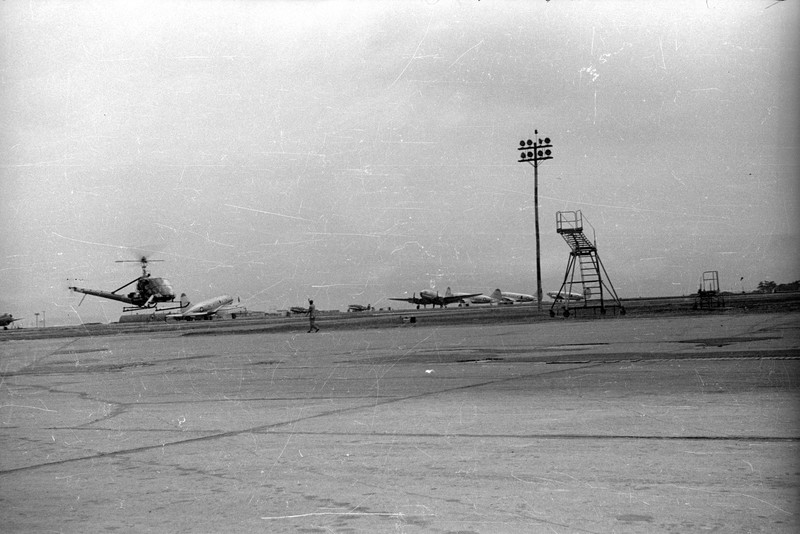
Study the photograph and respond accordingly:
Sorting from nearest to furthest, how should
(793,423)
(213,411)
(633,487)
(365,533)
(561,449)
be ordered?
(365,533) → (633,487) → (561,449) → (793,423) → (213,411)

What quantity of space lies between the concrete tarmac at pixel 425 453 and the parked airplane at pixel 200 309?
290ft

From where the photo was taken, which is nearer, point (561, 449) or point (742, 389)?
point (561, 449)

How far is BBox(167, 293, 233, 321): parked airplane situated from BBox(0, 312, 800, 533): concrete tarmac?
88.3 metres

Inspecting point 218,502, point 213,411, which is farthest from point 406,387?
point 218,502

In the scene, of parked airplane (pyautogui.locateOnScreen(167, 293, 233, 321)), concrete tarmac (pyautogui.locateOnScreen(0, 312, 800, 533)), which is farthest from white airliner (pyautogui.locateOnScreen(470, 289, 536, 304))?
concrete tarmac (pyautogui.locateOnScreen(0, 312, 800, 533))

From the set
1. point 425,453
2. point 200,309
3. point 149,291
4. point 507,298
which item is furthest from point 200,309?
point 425,453

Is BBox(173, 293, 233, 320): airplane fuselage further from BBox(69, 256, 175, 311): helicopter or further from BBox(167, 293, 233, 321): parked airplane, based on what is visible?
BBox(69, 256, 175, 311): helicopter

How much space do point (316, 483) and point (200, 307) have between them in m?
101

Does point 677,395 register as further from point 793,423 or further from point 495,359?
point 495,359

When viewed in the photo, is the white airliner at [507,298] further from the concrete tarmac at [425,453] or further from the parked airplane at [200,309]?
the concrete tarmac at [425,453]

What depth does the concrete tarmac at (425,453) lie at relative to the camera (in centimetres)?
429

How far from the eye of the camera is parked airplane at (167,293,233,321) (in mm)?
98250

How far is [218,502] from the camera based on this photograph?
4746 millimetres

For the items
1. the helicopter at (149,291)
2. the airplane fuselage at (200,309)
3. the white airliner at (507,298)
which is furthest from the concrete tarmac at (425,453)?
the white airliner at (507,298)
